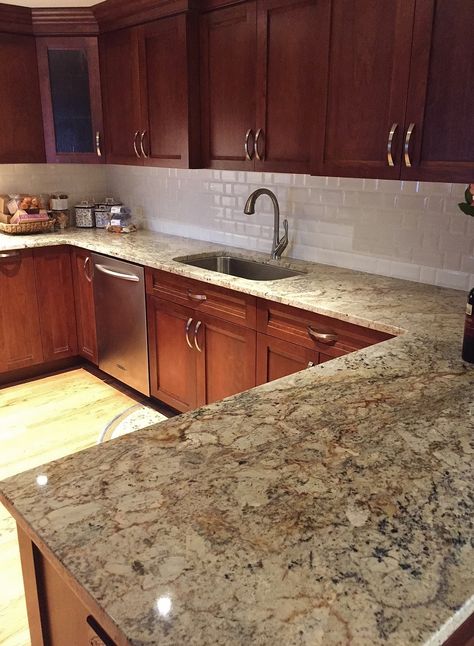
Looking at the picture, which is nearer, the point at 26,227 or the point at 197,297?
the point at 197,297

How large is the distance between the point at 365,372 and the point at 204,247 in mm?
2054

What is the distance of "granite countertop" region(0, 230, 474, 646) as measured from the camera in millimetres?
746

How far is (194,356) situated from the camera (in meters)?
2.97

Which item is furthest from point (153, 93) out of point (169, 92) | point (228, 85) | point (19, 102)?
point (19, 102)

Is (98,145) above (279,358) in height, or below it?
above

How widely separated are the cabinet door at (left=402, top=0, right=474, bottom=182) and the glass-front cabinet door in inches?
93.5

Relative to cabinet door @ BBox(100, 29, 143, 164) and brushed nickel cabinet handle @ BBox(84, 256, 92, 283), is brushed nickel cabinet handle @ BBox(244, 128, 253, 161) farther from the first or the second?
brushed nickel cabinet handle @ BBox(84, 256, 92, 283)

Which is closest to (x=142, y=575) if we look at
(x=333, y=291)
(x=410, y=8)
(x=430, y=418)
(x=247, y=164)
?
(x=430, y=418)

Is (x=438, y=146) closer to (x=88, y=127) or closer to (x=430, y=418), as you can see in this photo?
(x=430, y=418)

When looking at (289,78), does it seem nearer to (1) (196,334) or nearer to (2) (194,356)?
(1) (196,334)

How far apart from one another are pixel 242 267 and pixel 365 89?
1.28 metres

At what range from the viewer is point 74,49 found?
3689 millimetres

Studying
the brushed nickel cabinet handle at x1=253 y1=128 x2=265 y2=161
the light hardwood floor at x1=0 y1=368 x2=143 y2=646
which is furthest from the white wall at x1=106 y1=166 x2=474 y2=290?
the light hardwood floor at x1=0 y1=368 x2=143 y2=646

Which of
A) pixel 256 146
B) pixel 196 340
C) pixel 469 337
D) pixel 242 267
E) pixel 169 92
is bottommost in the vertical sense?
pixel 196 340
